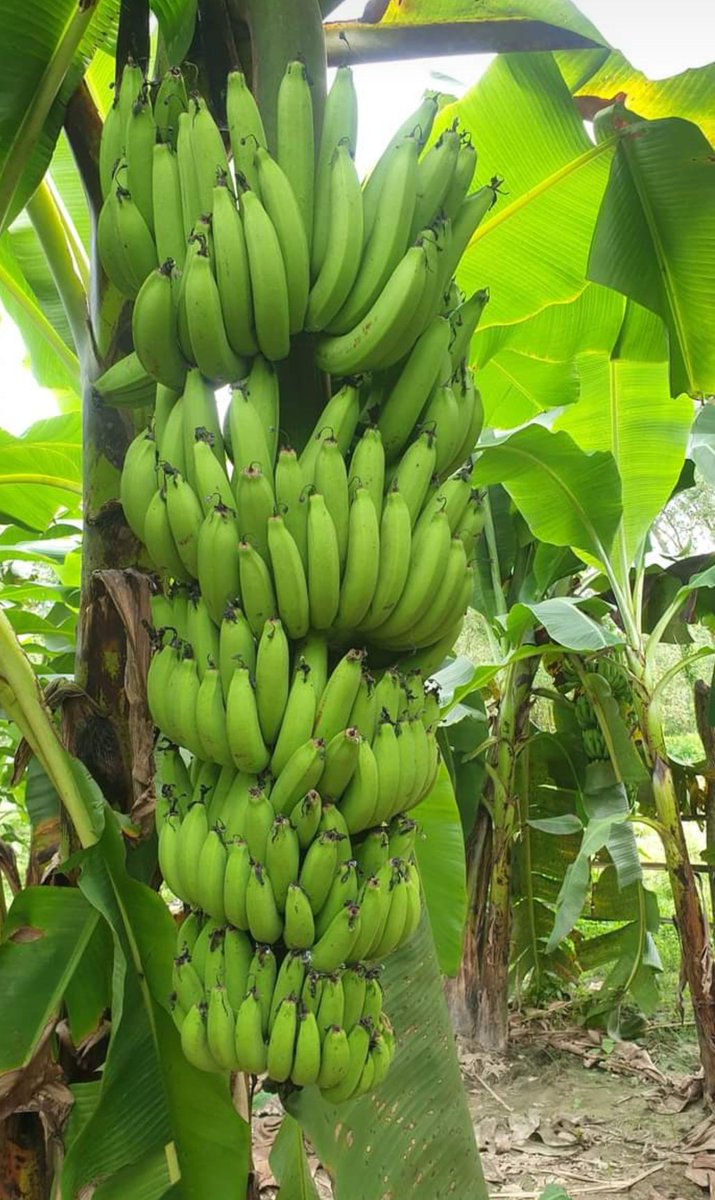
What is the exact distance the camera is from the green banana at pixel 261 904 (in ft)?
2.13

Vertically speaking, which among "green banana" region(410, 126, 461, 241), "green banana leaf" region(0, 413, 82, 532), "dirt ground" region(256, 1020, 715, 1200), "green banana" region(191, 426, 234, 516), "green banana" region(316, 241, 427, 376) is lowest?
"dirt ground" region(256, 1020, 715, 1200)

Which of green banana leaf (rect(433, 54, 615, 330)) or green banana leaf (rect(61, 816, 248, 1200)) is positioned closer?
green banana leaf (rect(61, 816, 248, 1200))

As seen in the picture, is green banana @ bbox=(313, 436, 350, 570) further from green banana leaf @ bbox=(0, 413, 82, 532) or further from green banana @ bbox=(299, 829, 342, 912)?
green banana leaf @ bbox=(0, 413, 82, 532)

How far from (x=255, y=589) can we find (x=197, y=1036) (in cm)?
34

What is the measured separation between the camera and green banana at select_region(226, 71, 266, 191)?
73 centimetres

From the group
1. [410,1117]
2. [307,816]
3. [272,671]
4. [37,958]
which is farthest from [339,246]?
[410,1117]

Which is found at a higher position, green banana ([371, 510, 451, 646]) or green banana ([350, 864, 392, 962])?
→ green banana ([371, 510, 451, 646])

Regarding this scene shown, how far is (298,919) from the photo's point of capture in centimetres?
65

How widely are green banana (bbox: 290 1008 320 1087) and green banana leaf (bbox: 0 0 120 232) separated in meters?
0.83

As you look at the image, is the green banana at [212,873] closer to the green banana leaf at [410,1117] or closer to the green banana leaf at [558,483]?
the green banana leaf at [410,1117]

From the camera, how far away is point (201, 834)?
70cm

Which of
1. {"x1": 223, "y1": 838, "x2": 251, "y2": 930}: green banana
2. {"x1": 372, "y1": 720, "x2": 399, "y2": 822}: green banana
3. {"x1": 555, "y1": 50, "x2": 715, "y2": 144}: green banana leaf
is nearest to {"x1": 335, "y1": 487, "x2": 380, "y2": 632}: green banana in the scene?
{"x1": 372, "y1": 720, "x2": 399, "y2": 822}: green banana

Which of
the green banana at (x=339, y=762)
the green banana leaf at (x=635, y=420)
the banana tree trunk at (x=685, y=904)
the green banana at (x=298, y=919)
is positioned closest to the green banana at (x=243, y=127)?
the green banana at (x=339, y=762)

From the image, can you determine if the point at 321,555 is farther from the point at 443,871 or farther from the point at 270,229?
the point at 443,871
